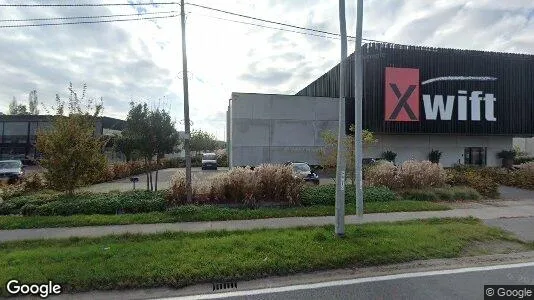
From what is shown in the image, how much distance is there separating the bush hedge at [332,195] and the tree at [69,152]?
742 cm

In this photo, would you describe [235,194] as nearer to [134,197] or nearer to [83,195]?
[134,197]

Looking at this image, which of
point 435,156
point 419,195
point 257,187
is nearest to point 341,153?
point 257,187

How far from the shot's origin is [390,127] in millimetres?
27141

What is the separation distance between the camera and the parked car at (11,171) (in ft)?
58.1

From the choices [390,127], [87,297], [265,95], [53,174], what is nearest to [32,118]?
[265,95]

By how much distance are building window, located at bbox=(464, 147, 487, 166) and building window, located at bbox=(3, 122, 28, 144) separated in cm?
5196

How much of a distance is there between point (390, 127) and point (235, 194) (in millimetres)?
19846

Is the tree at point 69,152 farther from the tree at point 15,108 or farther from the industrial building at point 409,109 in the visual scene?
the tree at point 15,108

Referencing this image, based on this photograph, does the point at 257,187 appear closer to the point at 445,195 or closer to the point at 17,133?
the point at 445,195

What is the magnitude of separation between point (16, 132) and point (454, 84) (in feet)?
169

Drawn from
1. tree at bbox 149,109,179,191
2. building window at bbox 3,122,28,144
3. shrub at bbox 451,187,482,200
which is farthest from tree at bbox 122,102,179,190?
building window at bbox 3,122,28,144

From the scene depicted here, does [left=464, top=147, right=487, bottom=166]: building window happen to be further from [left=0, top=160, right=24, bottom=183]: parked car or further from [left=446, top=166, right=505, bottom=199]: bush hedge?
[left=0, top=160, right=24, bottom=183]: parked car

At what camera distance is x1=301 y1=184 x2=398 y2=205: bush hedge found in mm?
11203

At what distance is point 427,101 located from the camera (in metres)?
27.7
